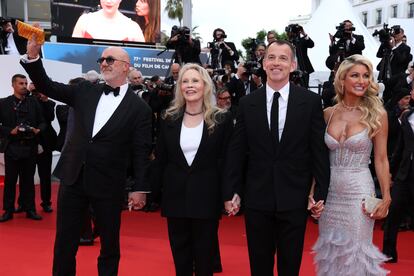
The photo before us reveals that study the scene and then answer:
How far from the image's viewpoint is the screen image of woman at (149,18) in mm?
20891

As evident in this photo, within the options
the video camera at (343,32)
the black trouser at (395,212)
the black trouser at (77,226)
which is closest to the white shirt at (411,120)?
the black trouser at (395,212)

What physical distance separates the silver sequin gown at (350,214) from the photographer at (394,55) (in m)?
5.82

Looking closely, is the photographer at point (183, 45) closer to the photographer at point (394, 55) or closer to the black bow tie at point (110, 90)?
the photographer at point (394, 55)

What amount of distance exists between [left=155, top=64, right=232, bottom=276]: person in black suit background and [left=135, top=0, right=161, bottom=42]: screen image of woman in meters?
18.1

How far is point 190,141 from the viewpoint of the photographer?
342cm

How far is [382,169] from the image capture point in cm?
326

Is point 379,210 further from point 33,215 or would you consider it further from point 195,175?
point 33,215

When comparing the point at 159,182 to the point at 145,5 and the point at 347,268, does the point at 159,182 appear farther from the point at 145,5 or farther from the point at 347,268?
the point at 145,5

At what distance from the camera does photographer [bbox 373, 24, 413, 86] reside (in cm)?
873

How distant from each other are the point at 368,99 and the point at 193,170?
1185 millimetres

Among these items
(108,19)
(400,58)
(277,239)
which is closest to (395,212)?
(277,239)

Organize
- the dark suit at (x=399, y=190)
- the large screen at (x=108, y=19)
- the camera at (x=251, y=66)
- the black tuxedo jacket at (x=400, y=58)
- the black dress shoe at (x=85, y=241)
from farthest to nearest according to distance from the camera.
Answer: the large screen at (x=108, y=19), the black tuxedo jacket at (x=400, y=58), the camera at (x=251, y=66), the black dress shoe at (x=85, y=241), the dark suit at (x=399, y=190)

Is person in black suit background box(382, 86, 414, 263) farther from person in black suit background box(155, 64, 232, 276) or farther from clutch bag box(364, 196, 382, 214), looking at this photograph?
person in black suit background box(155, 64, 232, 276)

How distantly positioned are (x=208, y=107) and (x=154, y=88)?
3.87 m
